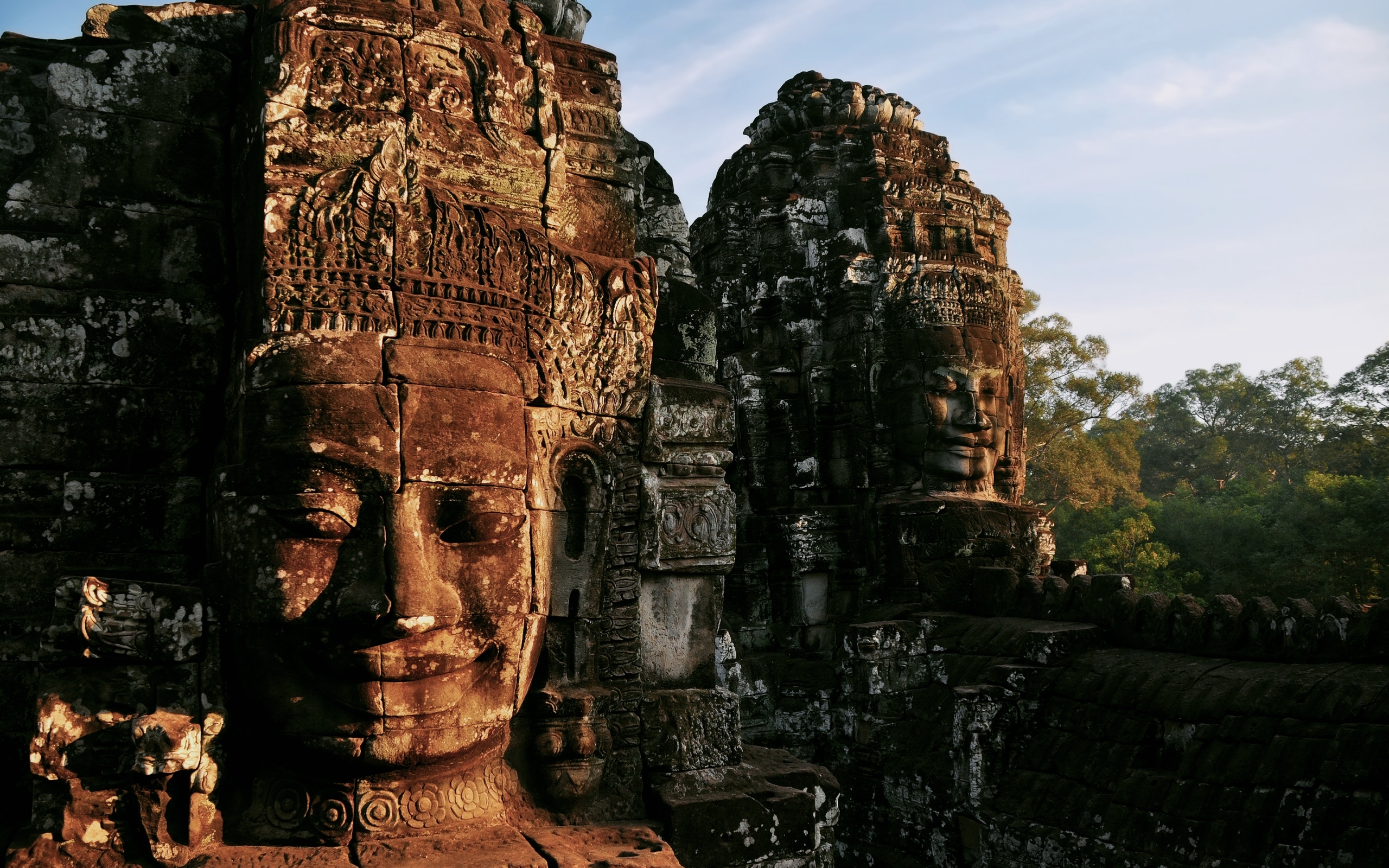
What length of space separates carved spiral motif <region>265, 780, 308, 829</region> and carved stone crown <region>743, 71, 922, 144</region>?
30.0 feet

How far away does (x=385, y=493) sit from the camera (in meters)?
2.97

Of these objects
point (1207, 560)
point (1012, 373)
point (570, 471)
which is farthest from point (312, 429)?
point (1207, 560)

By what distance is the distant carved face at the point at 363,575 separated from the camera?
288 centimetres

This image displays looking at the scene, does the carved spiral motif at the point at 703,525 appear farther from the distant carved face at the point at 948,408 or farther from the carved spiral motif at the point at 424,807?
the distant carved face at the point at 948,408

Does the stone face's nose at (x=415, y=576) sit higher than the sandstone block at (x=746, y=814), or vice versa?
the stone face's nose at (x=415, y=576)

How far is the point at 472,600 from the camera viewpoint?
3.08 m

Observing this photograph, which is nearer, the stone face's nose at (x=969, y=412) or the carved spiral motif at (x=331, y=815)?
the carved spiral motif at (x=331, y=815)

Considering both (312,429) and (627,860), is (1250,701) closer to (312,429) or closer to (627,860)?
(627,860)

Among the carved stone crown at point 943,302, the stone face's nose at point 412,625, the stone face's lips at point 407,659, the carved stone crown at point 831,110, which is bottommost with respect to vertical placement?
the stone face's lips at point 407,659

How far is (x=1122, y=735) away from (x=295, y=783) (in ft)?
16.2

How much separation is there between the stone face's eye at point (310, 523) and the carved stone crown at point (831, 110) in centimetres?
883

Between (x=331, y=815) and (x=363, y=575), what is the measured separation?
766mm

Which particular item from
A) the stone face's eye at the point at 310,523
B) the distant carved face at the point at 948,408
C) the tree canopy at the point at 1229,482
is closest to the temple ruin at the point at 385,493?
the stone face's eye at the point at 310,523

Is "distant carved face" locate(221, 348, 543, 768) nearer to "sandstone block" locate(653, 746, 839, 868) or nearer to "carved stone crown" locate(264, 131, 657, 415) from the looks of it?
"carved stone crown" locate(264, 131, 657, 415)
